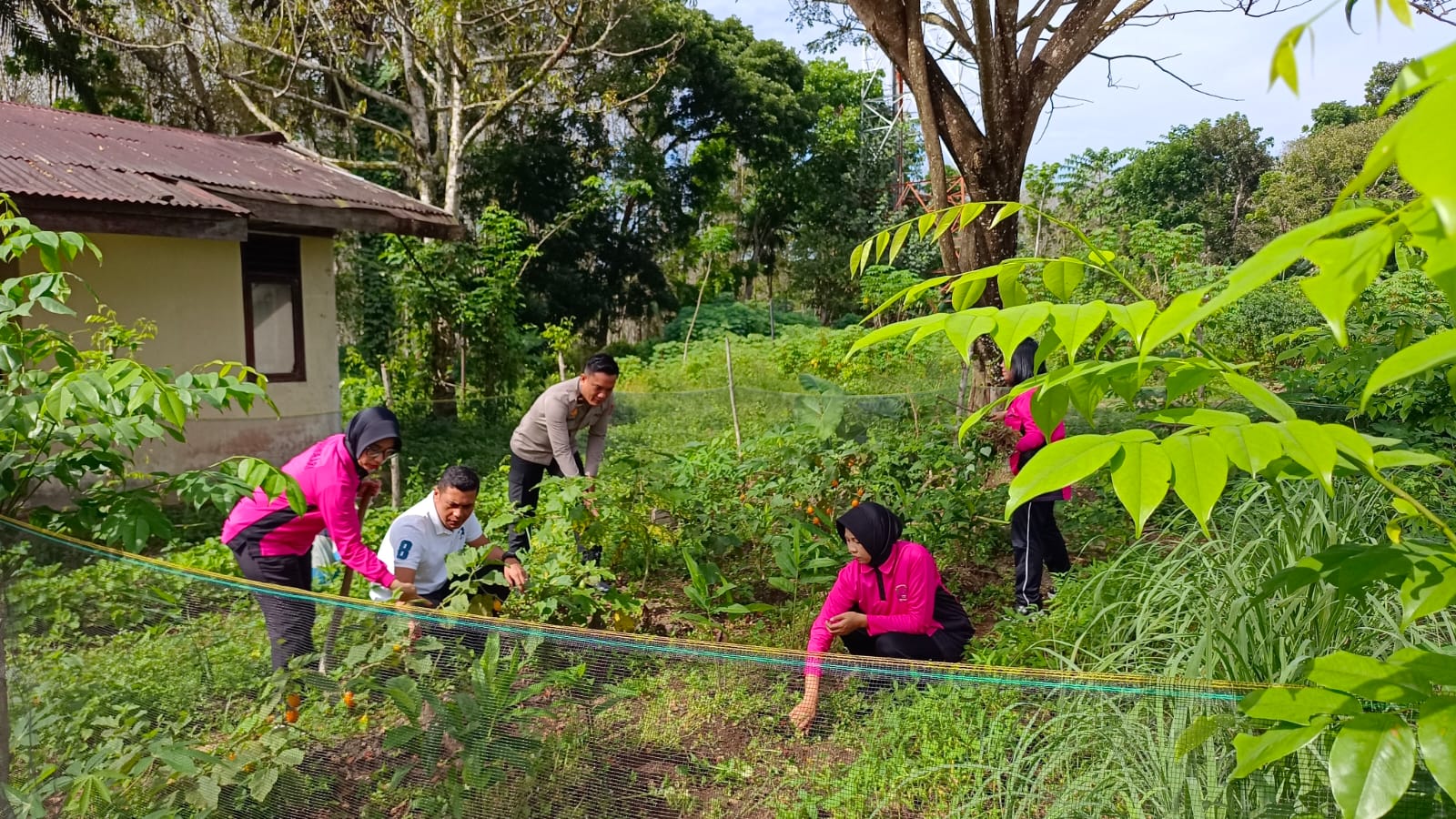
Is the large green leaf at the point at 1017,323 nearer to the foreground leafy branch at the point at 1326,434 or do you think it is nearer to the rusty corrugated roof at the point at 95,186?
the foreground leafy branch at the point at 1326,434

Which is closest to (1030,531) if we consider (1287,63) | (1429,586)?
(1429,586)

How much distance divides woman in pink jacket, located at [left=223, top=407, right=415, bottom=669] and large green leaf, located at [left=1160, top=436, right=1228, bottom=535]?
3097 mm

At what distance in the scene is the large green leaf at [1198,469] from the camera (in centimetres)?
93

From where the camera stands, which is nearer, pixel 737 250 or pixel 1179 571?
pixel 1179 571

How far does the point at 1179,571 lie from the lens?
12.1 feet

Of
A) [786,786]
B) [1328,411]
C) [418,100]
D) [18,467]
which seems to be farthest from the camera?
[418,100]

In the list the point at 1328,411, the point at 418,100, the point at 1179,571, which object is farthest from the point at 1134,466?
the point at 418,100

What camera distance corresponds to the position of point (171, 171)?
27.0 feet

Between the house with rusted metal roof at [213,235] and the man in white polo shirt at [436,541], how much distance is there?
14.9 feet

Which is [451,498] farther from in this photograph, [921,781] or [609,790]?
[921,781]

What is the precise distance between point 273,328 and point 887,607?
25.1 feet

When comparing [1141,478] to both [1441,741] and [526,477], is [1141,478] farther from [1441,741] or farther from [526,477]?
[526,477]

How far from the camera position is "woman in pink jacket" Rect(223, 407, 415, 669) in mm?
3660

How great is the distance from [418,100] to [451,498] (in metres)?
10.2
